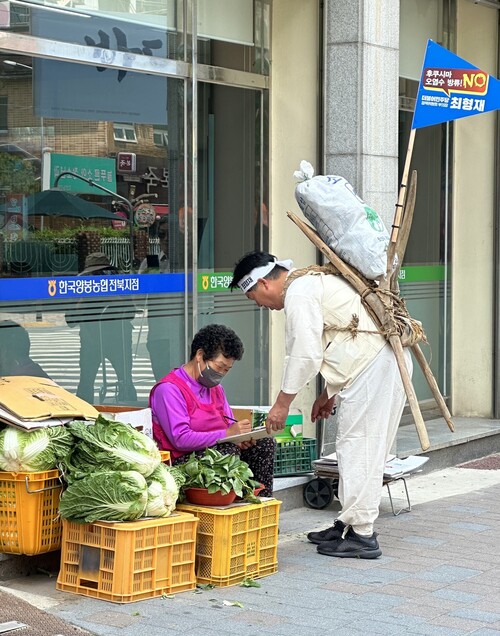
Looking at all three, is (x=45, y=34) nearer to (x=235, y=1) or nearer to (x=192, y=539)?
(x=235, y=1)

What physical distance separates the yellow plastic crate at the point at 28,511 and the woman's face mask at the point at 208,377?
1089 millimetres

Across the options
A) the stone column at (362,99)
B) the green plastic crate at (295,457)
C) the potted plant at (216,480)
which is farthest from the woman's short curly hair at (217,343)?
the stone column at (362,99)

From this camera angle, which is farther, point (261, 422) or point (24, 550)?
point (261, 422)

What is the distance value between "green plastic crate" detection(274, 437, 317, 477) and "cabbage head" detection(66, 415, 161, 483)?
6.72 ft

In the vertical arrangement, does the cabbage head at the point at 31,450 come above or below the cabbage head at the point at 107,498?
above

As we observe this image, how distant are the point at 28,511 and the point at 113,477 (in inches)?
18.1

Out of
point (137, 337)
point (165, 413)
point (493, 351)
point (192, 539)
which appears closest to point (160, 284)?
point (137, 337)

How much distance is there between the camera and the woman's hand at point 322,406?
279 inches

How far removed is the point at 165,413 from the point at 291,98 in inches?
139

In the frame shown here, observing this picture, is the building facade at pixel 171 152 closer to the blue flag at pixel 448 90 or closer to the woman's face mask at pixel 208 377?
the blue flag at pixel 448 90

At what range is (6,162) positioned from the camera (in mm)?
7246

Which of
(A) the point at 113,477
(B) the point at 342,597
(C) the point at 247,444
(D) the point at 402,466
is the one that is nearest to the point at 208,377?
(C) the point at 247,444

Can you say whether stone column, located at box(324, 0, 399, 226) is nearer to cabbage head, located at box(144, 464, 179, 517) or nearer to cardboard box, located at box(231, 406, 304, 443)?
cardboard box, located at box(231, 406, 304, 443)

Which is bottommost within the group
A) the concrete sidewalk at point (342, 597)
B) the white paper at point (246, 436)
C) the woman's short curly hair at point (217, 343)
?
the concrete sidewalk at point (342, 597)
